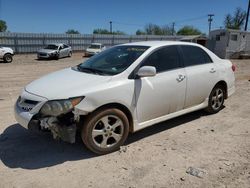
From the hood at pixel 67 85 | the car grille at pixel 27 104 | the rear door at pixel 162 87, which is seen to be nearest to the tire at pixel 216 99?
the rear door at pixel 162 87

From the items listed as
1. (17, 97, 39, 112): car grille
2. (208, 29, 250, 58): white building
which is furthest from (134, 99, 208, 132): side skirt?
(208, 29, 250, 58): white building

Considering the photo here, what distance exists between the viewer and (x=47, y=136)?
4.69 m

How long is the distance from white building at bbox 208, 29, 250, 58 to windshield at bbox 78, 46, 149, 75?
849 inches

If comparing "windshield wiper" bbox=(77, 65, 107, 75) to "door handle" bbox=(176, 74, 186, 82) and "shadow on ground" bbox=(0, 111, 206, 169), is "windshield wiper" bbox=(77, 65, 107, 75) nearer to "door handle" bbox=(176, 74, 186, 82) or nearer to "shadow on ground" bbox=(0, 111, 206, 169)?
"shadow on ground" bbox=(0, 111, 206, 169)

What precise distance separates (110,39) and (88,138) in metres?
31.7

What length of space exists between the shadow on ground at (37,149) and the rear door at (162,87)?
1.73 ft

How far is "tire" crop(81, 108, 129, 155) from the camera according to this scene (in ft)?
12.5

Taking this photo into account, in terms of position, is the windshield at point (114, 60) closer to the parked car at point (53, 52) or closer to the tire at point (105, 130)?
the tire at point (105, 130)

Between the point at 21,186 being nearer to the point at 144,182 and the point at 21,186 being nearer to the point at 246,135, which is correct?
the point at 144,182

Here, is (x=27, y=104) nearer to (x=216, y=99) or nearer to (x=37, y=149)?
(x=37, y=149)

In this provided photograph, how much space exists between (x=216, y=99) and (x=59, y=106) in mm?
3660

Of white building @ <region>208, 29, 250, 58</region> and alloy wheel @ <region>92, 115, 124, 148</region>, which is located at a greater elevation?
white building @ <region>208, 29, 250, 58</region>

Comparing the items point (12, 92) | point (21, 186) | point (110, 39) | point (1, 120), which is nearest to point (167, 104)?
point (21, 186)

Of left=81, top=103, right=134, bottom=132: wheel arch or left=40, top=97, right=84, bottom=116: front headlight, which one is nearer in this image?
left=40, top=97, right=84, bottom=116: front headlight
